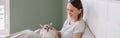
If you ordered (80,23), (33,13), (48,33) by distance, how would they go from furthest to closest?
(33,13) → (48,33) → (80,23)

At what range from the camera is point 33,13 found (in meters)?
2.84

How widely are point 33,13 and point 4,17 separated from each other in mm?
433

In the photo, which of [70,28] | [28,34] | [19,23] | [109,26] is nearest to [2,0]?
[19,23]

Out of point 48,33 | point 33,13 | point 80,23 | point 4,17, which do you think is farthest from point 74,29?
point 4,17

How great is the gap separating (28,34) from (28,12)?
4.47ft

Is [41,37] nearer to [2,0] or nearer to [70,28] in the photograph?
[70,28]

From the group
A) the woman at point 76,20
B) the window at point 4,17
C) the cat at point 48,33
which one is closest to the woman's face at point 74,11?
the woman at point 76,20

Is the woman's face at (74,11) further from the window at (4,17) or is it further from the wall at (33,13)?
the window at (4,17)

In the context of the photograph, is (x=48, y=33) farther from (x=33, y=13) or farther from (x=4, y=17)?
(x=4, y=17)

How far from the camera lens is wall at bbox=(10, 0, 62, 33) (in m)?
2.78

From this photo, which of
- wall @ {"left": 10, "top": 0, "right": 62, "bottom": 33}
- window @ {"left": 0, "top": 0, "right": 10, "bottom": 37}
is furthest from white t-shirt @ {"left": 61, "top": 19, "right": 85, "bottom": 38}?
window @ {"left": 0, "top": 0, "right": 10, "bottom": 37}

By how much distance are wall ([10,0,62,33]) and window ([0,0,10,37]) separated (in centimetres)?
8

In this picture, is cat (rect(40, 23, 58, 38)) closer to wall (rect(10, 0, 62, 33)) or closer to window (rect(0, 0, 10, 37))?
wall (rect(10, 0, 62, 33))

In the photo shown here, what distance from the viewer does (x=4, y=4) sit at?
284cm
